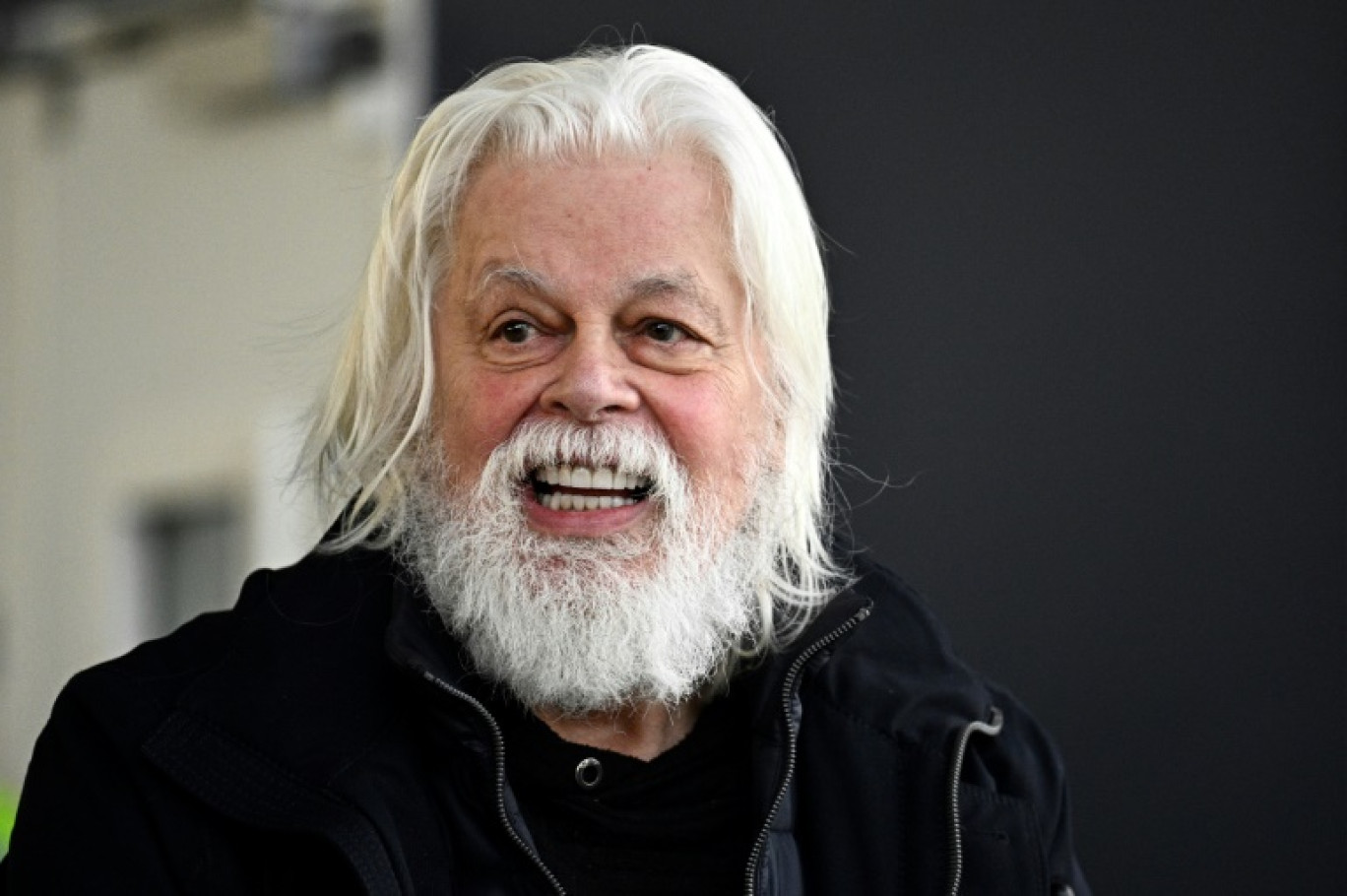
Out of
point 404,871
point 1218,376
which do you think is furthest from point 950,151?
point 404,871

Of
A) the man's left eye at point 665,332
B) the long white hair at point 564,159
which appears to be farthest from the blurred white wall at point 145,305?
the man's left eye at point 665,332

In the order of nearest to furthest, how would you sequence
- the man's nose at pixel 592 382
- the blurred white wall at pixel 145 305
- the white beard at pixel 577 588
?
1. the man's nose at pixel 592 382
2. the white beard at pixel 577 588
3. the blurred white wall at pixel 145 305

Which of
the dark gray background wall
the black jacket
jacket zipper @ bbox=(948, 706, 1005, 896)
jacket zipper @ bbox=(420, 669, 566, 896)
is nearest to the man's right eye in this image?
the black jacket

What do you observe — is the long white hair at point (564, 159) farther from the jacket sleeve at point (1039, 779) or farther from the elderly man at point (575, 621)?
the jacket sleeve at point (1039, 779)

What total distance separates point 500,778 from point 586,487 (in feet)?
1.38

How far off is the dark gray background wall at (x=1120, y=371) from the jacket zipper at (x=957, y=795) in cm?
187

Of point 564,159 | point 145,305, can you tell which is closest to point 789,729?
point 564,159

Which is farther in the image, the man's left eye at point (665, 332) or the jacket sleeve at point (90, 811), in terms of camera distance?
the man's left eye at point (665, 332)

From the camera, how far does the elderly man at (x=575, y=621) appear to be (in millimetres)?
2809

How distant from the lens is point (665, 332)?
3031mm

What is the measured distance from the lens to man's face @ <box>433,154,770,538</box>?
3.00 m

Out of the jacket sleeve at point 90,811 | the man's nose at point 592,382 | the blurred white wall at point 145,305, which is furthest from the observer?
the blurred white wall at point 145,305

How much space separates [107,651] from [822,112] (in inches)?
207

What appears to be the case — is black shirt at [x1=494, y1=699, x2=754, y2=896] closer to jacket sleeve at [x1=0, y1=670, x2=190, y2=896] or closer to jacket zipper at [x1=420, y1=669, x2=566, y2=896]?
jacket zipper at [x1=420, y1=669, x2=566, y2=896]
